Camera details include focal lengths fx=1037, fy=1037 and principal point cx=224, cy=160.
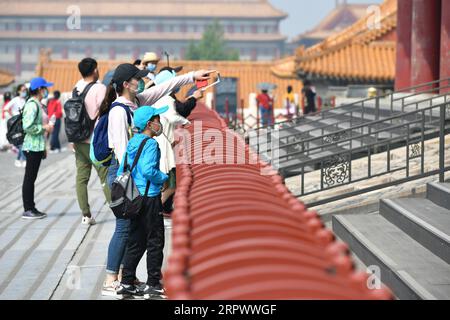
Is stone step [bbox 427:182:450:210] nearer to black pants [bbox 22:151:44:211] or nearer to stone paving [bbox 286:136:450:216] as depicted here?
stone paving [bbox 286:136:450:216]

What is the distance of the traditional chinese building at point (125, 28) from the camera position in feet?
403

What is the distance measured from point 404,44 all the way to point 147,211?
541 inches

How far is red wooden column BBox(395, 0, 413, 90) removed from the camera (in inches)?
776

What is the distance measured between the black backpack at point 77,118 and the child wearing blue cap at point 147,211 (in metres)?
2.89

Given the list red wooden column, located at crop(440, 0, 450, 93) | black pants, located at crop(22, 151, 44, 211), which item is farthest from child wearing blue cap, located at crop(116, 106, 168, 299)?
red wooden column, located at crop(440, 0, 450, 93)

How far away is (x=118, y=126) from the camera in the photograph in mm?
7531

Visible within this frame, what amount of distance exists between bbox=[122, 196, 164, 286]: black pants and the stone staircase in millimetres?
1657

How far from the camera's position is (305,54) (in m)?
32.9

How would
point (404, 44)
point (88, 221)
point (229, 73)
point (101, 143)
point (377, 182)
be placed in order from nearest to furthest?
point (101, 143) < point (88, 221) < point (377, 182) < point (404, 44) < point (229, 73)

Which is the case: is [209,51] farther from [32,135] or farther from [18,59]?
[32,135]

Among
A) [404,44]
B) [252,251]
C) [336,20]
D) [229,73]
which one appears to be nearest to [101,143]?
[252,251]

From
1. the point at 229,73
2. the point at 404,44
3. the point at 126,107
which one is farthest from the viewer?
the point at 229,73
